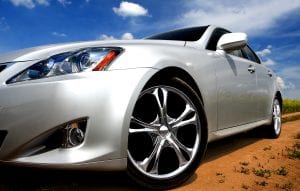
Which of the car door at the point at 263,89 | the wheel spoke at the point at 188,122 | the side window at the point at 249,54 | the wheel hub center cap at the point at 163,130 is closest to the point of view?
the wheel hub center cap at the point at 163,130

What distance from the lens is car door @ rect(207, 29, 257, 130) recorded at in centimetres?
372

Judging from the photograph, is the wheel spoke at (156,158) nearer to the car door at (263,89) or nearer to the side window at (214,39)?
the side window at (214,39)

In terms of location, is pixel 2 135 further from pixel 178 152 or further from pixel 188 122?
pixel 188 122

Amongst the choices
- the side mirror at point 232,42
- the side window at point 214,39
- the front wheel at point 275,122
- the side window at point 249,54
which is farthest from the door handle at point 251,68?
the front wheel at point 275,122

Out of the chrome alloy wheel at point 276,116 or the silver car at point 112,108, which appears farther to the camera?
the chrome alloy wheel at point 276,116

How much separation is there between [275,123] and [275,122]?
2cm

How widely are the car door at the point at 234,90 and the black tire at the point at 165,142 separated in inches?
23.0

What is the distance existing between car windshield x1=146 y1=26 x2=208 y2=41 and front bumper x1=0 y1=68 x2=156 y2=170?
1.84 meters

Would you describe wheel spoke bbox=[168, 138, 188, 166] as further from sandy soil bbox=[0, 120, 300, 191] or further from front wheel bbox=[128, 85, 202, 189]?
sandy soil bbox=[0, 120, 300, 191]

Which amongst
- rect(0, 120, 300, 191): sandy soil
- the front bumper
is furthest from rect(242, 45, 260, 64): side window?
the front bumper

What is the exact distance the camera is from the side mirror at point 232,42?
13.0 feet

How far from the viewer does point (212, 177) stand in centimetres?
315

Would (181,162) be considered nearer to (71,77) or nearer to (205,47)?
(71,77)

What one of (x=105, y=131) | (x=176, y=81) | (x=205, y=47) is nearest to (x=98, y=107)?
(x=105, y=131)
